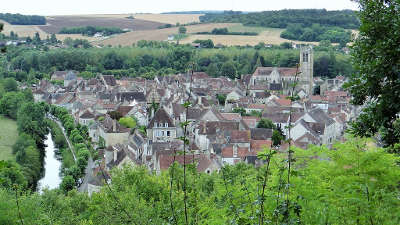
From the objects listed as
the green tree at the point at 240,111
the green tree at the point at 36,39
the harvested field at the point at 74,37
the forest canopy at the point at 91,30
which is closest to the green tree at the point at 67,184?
the green tree at the point at 240,111

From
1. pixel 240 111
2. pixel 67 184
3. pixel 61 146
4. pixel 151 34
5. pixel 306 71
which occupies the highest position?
pixel 151 34

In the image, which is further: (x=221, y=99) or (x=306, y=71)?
(x=306, y=71)

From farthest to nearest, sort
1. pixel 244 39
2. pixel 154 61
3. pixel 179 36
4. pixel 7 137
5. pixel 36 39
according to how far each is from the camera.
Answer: pixel 179 36 → pixel 244 39 → pixel 36 39 → pixel 154 61 → pixel 7 137

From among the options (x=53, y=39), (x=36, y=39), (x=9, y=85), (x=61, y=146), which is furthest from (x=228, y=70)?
(x=36, y=39)

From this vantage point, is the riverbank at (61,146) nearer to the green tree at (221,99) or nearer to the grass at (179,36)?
the green tree at (221,99)

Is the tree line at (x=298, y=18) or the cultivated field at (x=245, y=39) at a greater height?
the tree line at (x=298, y=18)

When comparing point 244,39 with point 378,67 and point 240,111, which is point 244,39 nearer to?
point 240,111

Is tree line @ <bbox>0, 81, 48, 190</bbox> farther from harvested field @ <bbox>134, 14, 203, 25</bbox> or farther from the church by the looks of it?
harvested field @ <bbox>134, 14, 203, 25</bbox>
